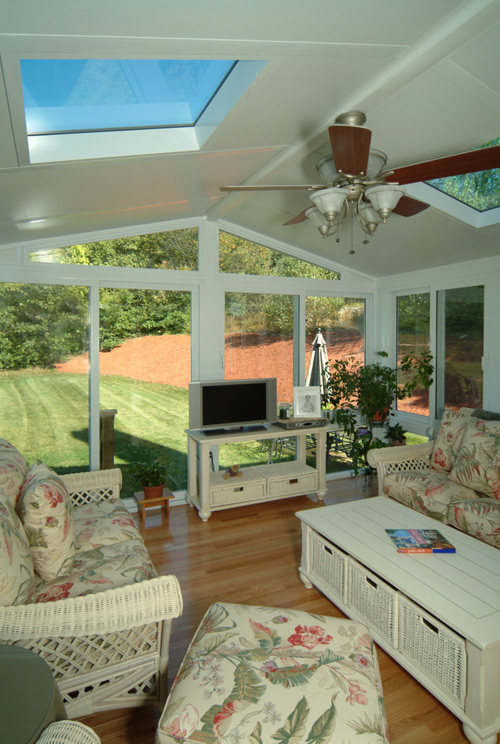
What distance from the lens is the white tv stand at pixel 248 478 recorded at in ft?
12.0

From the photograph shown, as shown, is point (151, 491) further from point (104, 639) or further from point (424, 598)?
point (424, 598)

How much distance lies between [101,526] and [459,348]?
10.9 ft

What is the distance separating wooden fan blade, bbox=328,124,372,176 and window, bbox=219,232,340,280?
2.43m

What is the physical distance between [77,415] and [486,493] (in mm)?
3162

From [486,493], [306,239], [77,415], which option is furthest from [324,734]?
[306,239]

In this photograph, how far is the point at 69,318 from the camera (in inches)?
143

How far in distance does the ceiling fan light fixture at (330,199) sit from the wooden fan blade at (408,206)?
46cm

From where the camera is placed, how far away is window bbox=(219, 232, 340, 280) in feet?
13.9

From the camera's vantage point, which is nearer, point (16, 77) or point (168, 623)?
point (16, 77)

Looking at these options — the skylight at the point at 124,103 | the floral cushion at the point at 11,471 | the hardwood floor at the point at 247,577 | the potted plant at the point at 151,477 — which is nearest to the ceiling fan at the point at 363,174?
the skylight at the point at 124,103

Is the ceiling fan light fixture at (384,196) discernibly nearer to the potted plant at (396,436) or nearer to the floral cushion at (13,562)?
the floral cushion at (13,562)

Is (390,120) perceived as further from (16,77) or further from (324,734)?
(324,734)

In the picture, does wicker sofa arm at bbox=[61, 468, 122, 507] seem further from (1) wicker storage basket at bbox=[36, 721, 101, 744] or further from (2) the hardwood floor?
Result: (1) wicker storage basket at bbox=[36, 721, 101, 744]

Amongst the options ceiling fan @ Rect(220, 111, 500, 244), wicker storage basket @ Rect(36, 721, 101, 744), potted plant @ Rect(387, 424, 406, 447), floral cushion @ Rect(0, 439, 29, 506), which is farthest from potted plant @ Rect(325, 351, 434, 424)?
wicker storage basket @ Rect(36, 721, 101, 744)
